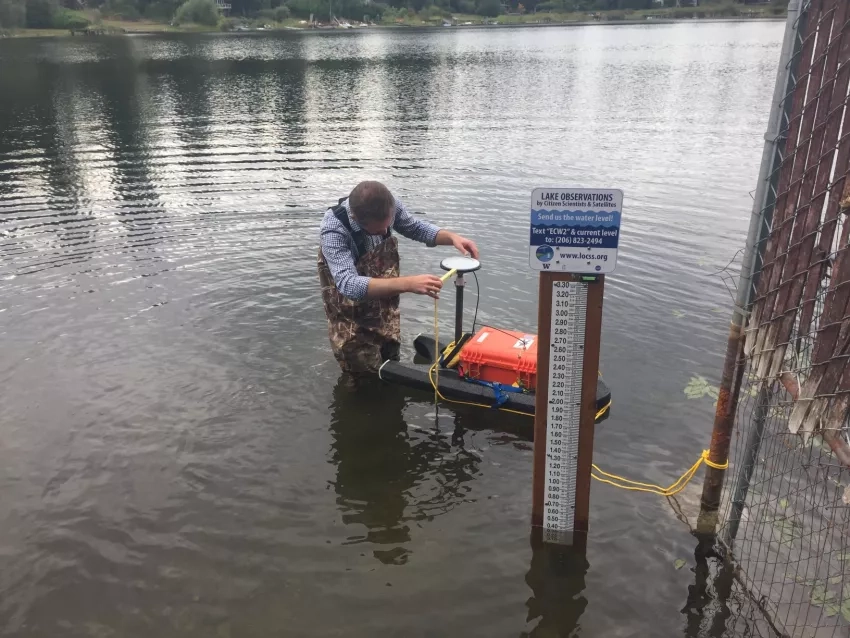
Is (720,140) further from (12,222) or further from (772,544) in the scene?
(12,222)

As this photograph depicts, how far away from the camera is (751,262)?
381cm

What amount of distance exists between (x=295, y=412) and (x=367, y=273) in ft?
5.53

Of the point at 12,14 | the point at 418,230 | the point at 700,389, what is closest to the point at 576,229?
the point at 418,230

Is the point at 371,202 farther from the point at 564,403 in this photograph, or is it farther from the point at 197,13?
the point at 197,13

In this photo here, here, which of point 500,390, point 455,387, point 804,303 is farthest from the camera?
point 455,387

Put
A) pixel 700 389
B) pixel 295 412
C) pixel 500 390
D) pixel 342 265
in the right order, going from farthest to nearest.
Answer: pixel 700 389 → pixel 295 412 → pixel 500 390 → pixel 342 265

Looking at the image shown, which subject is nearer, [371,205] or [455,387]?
[371,205]

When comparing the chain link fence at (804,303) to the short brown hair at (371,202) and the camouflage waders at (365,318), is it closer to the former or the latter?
the short brown hair at (371,202)

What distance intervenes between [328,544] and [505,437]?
2130 mm

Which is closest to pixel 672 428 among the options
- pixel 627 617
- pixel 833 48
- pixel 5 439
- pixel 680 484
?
pixel 680 484

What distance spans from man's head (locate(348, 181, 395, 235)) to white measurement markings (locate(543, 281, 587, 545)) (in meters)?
2.45

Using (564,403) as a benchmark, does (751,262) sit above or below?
above

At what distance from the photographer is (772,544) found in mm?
4656

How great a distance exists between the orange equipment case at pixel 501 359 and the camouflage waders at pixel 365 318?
0.95 meters
